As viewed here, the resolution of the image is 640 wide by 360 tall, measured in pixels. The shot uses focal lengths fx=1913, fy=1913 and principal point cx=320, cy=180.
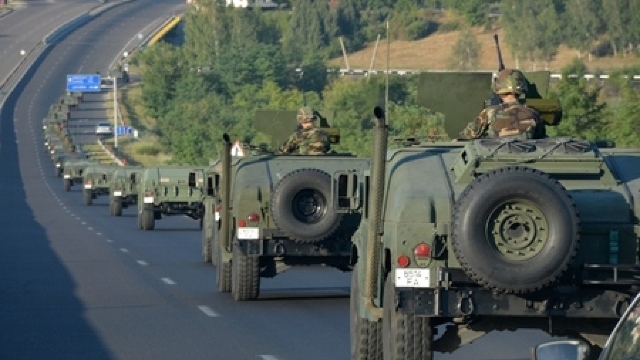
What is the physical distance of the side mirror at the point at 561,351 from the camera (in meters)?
6.94

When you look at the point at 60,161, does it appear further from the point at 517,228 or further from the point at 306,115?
the point at 517,228

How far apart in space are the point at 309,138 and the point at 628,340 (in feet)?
51.0

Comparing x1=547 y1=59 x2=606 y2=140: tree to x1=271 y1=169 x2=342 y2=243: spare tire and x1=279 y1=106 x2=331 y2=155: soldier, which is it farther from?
x1=271 y1=169 x2=342 y2=243: spare tire

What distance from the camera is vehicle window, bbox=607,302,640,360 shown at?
21.9ft

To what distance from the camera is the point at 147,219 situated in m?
43.9

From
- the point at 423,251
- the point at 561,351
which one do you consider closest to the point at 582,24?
the point at 423,251

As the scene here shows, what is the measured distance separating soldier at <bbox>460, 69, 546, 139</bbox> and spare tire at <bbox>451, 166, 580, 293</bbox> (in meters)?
2.16

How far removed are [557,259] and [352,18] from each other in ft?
528

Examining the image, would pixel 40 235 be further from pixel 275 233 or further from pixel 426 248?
pixel 426 248

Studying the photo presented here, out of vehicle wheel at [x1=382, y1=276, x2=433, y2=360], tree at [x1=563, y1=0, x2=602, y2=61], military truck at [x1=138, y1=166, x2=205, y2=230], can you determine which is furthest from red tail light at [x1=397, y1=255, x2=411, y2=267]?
tree at [x1=563, y1=0, x2=602, y2=61]

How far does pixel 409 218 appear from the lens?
12016 mm

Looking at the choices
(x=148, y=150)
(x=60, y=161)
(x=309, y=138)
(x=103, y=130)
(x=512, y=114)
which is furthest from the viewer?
(x=103, y=130)

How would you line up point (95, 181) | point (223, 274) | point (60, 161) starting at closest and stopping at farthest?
point (223, 274) < point (95, 181) < point (60, 161)

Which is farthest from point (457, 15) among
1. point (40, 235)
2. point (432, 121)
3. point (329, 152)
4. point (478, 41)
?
point (329, 152)
